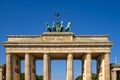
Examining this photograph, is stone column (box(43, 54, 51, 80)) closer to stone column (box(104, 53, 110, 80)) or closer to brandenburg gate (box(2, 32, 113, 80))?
brandenburg gate (box(2, 32, 113, 80))

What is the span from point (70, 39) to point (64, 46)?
2.40 m

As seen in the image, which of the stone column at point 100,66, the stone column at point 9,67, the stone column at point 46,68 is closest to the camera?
the stone column at point 9,67

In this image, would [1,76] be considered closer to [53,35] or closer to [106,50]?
[53,35]

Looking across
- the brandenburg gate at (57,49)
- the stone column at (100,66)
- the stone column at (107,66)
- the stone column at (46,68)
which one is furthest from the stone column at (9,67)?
the stone column at (107,66)

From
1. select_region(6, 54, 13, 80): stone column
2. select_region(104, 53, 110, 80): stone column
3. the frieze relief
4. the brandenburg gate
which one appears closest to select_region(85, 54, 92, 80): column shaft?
the brandenburg gate

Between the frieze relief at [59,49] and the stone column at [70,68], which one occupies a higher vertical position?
the frieze relief at [59,49]

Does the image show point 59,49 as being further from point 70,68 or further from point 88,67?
point 88,67

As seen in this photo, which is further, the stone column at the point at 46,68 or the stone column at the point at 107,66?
the stone column at the point at 46,68

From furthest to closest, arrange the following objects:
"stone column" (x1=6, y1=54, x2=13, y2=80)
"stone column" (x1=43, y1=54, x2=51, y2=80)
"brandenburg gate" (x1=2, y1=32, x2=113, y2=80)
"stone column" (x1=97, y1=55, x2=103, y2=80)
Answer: "stone column" (x1=97, y1=55, x2=103, y2=80)
"stone column" (x1=43, y1=54, x2=51, y2=80)
"brandenburg gate" (x1=2, y1=32, x2=113, y2=80)
"stone column" (x1=6, y1=54, x2=13, y2=80)

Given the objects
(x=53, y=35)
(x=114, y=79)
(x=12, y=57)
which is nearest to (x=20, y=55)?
(x=12, y=57)

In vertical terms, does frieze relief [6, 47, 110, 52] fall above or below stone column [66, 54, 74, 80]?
above

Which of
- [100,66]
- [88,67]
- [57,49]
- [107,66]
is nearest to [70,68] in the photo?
[88,67]

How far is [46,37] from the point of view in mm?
87875

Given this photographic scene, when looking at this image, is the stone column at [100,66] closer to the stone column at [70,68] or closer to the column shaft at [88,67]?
the column shaft at [88,67]
